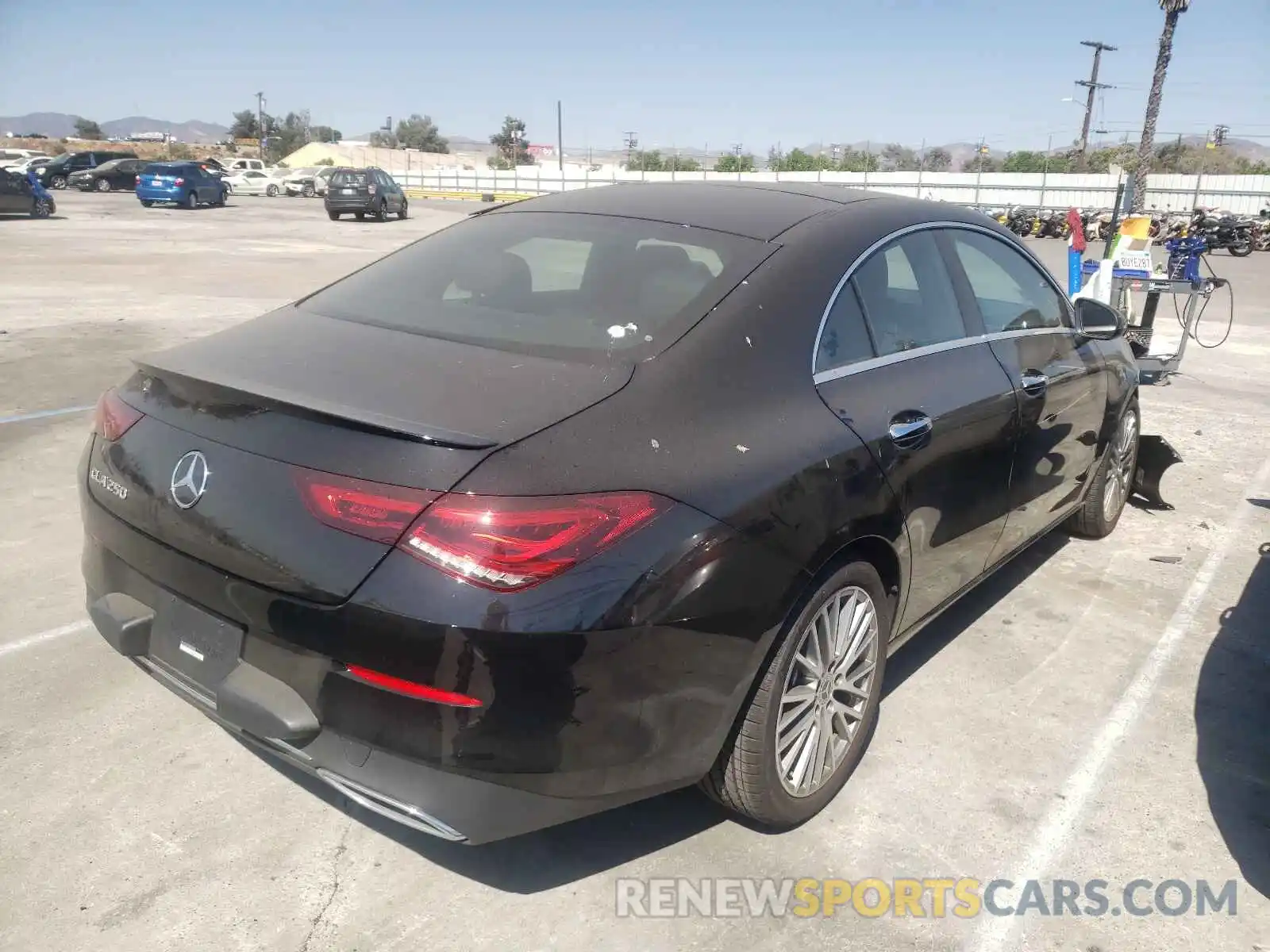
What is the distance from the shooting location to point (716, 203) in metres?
3.32

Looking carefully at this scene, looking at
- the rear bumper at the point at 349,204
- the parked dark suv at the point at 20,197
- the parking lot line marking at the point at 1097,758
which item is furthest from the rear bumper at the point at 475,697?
the rear bumper at the point at 349,204

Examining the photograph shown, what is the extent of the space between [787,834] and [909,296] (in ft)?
5.76

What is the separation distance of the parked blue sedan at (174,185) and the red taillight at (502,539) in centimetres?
3742

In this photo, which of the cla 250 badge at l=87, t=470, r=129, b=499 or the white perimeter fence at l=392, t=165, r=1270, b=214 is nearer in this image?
the cla 250 badge at l=87, t=470, r=129, b=499

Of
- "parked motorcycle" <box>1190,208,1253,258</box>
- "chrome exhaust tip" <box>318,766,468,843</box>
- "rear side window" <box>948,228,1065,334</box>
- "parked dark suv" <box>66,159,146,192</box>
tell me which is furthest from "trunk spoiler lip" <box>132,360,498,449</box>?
"parked dark suv" <box>66,159,146,192</box>

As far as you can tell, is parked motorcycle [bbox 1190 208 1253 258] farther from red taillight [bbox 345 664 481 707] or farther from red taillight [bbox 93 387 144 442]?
red taillight [bbox 345 664 481 707]

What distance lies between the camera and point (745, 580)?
Answer: 90.8 inches

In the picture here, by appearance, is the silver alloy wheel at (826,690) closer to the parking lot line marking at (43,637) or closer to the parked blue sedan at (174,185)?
the parking lot line marking at (43,637)

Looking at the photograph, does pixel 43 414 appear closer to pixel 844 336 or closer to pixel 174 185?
pixel 844 336

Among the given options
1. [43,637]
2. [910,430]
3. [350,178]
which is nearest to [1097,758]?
[910,430]

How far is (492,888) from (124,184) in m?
48.1

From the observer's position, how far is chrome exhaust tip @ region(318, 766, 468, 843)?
83.6 inches

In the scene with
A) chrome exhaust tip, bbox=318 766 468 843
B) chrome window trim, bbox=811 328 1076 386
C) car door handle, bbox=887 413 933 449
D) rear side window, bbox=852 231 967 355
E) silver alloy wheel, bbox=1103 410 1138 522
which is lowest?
silver alloy wheel, bbox=1103 410 1138 522

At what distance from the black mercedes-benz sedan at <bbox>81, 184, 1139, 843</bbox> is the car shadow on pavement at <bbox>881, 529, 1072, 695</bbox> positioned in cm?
47
